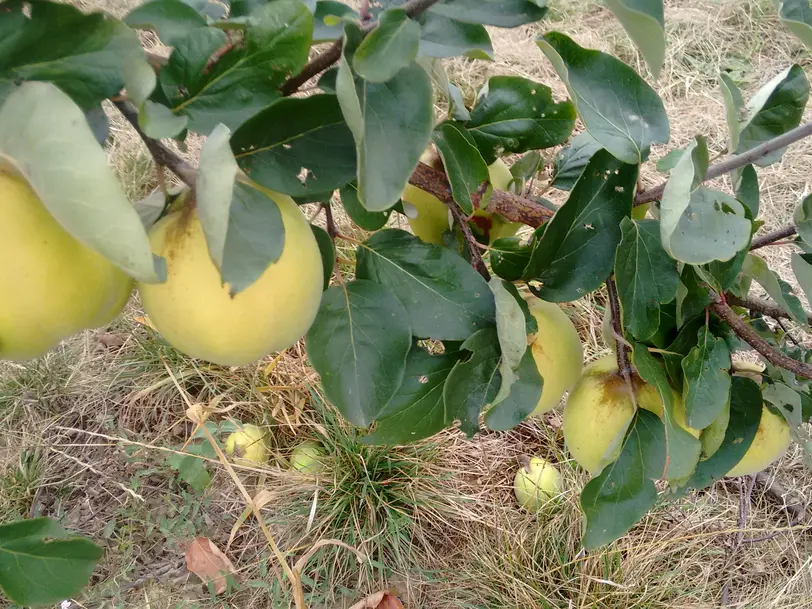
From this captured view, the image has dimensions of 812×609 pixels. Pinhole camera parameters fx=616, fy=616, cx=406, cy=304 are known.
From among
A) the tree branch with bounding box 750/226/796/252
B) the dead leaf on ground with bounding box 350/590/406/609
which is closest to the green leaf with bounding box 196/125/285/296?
the tree branch with bounding box 750/226/796/252

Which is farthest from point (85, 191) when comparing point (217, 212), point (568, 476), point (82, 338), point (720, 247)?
point (82, 338)

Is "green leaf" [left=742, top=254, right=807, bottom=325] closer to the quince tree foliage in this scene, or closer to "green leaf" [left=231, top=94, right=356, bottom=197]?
the quince tree foliage

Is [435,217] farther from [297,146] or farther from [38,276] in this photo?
[38,276]

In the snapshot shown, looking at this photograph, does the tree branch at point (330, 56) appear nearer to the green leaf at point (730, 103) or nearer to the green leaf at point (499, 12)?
the green leaf at point (499, 12)

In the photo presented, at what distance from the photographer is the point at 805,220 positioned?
50 cm

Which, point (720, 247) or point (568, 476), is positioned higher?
point (720, 247)

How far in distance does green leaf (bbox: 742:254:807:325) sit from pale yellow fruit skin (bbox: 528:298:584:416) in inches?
6.2

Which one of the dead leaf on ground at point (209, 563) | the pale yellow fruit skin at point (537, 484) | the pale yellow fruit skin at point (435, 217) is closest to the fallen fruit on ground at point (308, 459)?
the dead leaf on ground at point (209, 563)

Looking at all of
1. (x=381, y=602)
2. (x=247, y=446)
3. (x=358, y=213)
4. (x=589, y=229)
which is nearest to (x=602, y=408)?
(x=589, y=229)

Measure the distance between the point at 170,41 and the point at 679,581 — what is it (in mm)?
1437

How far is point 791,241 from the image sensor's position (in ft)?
1.85

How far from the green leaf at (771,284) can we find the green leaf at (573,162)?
0.19 m

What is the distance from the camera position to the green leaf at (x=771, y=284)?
1.69 ft

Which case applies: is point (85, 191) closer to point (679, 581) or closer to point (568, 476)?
point (568, 476)
